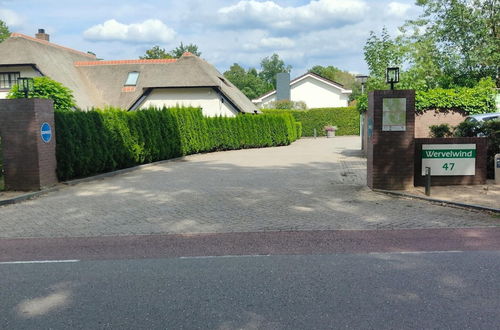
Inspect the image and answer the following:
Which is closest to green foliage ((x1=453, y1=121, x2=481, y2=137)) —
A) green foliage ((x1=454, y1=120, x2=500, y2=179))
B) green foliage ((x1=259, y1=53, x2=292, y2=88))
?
green foliage ((x1=454, y1=120, x2=500, y2=179))

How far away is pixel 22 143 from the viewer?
12.0 meters

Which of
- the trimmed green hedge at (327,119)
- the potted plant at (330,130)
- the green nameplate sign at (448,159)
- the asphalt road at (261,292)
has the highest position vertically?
the trimmed green hedge at (327,119)

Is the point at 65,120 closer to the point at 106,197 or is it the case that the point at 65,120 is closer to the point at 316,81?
the point at 106,197

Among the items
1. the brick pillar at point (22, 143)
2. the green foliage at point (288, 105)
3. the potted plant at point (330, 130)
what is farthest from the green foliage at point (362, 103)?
the green foliage at point (288, 105)

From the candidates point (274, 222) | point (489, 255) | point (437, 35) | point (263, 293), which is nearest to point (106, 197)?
point (274, 222)

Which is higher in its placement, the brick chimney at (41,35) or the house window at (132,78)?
the brick chimney at (41,35)

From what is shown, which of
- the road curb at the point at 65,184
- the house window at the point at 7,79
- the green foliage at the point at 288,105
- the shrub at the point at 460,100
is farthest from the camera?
the green foliage at the point at 288,105

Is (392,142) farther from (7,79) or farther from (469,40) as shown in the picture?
(7,79)

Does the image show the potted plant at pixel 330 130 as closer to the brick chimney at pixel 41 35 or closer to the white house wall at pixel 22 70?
the white house wall at pixel 22 70

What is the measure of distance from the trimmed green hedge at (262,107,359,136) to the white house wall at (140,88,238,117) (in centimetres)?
1292

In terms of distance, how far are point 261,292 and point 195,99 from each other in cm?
3237

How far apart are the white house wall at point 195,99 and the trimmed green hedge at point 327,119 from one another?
12.9m

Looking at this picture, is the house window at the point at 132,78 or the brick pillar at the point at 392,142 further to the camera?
the house window at the point at 132,78

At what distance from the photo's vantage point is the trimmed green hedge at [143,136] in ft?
45.7
